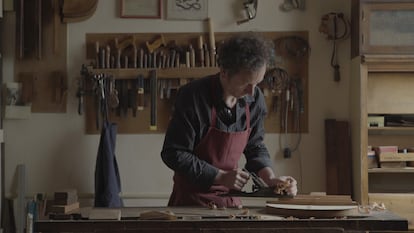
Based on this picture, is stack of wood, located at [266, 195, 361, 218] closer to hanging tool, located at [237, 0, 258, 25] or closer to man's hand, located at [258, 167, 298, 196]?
man's hand, located at [258, 167, 298, 196]

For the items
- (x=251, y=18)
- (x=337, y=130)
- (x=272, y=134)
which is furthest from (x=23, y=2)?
(x=337, y=130)

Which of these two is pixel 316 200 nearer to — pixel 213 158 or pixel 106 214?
pixel 213 158

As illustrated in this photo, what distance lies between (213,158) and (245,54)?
0.49 metres

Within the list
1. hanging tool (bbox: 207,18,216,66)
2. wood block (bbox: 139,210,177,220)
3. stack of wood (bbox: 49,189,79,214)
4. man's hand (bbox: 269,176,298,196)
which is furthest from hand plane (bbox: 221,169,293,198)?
hanging tool (bbox: 207,18,216,66)

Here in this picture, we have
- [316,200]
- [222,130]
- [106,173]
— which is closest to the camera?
[316,200]

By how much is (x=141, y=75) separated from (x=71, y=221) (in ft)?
6.93

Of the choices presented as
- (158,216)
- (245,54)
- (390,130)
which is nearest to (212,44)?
(390,130)

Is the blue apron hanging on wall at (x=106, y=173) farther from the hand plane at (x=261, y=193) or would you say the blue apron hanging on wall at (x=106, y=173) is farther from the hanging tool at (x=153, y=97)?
the hand plane at (x=261, y=193)

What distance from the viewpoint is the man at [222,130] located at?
7.35 ft

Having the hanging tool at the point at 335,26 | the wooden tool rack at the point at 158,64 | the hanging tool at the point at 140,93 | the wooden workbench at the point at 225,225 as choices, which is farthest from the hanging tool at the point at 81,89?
the wooden workbench at the point at 225,225

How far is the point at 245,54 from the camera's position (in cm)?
222

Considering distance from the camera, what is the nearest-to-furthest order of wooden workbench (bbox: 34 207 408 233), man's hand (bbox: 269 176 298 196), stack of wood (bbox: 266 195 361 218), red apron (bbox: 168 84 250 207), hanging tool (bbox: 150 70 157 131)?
wooden workbench (bbox: 34 207 408 233), stack of wood (bbox: 266 195 361 218), man's hand (bbox: 269 176 298 196), red apron (bbox: 168 84 250 207), hanging tool (bbox: 150 70 157 131)

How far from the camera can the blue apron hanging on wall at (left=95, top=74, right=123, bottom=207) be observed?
12.4ft

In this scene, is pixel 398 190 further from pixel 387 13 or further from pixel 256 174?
pixel 256 174
